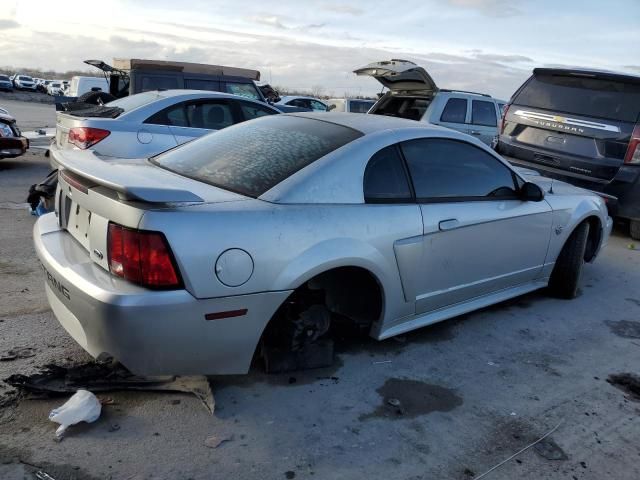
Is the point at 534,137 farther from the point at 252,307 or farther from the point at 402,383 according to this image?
the point at 252,307

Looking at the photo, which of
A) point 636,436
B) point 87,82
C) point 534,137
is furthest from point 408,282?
point 87,82

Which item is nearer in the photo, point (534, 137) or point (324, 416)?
point (324, 416)

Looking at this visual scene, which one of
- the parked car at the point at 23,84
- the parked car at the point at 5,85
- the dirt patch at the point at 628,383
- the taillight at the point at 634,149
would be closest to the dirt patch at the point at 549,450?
the dirt patch at the point at 628,383

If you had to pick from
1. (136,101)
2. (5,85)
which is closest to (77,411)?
(136,101)

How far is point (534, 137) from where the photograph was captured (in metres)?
7.25

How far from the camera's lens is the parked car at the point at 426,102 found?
9250 mm

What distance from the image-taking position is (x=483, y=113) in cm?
1176

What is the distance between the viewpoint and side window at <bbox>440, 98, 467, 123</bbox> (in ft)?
35.4

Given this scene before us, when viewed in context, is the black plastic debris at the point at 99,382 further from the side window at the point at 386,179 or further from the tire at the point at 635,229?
the tire at the point at 635,229

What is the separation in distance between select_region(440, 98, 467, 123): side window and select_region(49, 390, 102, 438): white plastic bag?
30.2ft

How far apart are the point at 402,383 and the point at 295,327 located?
0.74m

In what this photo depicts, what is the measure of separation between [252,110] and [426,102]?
13.4 ft

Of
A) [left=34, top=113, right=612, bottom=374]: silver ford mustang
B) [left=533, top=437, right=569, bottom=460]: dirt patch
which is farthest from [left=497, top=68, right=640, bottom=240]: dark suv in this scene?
[left=533, top=437, right=569, bottom=460]: dirt patch

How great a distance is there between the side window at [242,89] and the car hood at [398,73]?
7.31 feet
